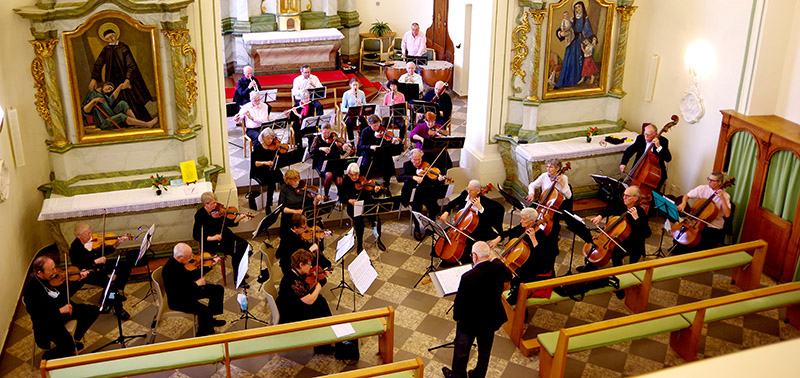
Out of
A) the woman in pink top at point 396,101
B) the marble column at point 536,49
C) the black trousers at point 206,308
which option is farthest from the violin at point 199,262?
the marble column at point 536,49

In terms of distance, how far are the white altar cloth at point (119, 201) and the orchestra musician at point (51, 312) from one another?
5.15ft

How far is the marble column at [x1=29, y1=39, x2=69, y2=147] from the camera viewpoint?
823 centimetres

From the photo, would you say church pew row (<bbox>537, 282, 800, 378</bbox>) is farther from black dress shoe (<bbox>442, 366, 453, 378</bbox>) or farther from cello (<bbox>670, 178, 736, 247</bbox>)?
cello (<bbox>670, 178, 736, 247</bbox>)

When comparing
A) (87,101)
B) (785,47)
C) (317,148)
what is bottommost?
(317,148)

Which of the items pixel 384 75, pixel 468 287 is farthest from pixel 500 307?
pixel 384 75

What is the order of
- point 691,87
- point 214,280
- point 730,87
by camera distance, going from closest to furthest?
point 214,280, point 730,87, point 691,87

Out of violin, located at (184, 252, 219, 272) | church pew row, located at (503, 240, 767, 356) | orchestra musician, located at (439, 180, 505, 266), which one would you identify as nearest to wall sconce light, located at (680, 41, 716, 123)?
church pew row, located at (503, 240, 767, 356)

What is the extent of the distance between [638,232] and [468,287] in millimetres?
3127

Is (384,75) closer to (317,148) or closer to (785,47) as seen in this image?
(317,148)

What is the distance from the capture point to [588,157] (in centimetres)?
1093

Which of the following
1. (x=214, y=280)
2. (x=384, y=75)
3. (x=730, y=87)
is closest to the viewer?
(x=214, y=280)

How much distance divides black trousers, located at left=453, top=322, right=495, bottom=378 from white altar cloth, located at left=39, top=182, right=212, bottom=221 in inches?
162

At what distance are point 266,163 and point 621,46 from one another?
18.8ft

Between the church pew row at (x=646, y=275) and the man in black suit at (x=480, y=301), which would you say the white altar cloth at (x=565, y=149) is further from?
the man in black suit at (x=480, y=301)
